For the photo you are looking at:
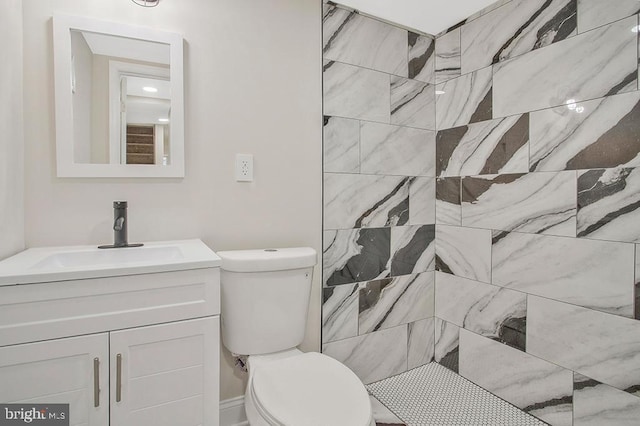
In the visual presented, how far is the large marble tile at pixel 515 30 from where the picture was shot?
1590 millimetres

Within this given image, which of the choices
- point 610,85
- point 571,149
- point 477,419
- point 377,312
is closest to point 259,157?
point 377,312

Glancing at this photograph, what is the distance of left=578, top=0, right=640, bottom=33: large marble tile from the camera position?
4.48 feet

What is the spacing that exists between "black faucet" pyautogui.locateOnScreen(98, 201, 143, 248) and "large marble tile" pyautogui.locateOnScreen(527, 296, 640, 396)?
195 centimetres

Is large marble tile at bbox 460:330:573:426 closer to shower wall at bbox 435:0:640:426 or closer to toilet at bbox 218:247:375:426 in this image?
shower wall at bbox 435:0:640:426

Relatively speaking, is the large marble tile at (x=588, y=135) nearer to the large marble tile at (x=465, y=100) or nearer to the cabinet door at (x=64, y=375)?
the large marble tile at (x=465, y=100)

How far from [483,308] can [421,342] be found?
50 centimetres

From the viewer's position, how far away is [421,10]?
6.32ft

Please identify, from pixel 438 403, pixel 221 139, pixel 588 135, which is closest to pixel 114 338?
pixel 221 139

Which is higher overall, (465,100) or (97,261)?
(465,100)

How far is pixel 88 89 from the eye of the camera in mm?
1394

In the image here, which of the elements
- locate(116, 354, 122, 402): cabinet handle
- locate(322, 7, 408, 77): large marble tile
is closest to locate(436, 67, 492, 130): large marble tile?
locate(322, 7, 408, 77): large marble tile

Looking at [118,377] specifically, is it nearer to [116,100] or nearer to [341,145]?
[116,100]

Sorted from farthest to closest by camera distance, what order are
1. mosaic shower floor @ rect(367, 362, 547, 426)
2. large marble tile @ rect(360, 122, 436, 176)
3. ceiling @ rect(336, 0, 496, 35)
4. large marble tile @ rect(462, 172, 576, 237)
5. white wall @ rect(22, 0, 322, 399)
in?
large marble tile @ rect(360, 122, 436, 176) < ceiling @ rect(336, 0, 496, 35) < mosaic shower floor @ rect(367, 362, 547, 426) < large marble tile @ rect(462, 172, 576, 237) < white wall @ rect(22, 0, 322, 399)

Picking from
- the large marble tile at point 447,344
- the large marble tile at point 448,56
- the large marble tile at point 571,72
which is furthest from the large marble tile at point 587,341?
the large marble tile at point 448,56
